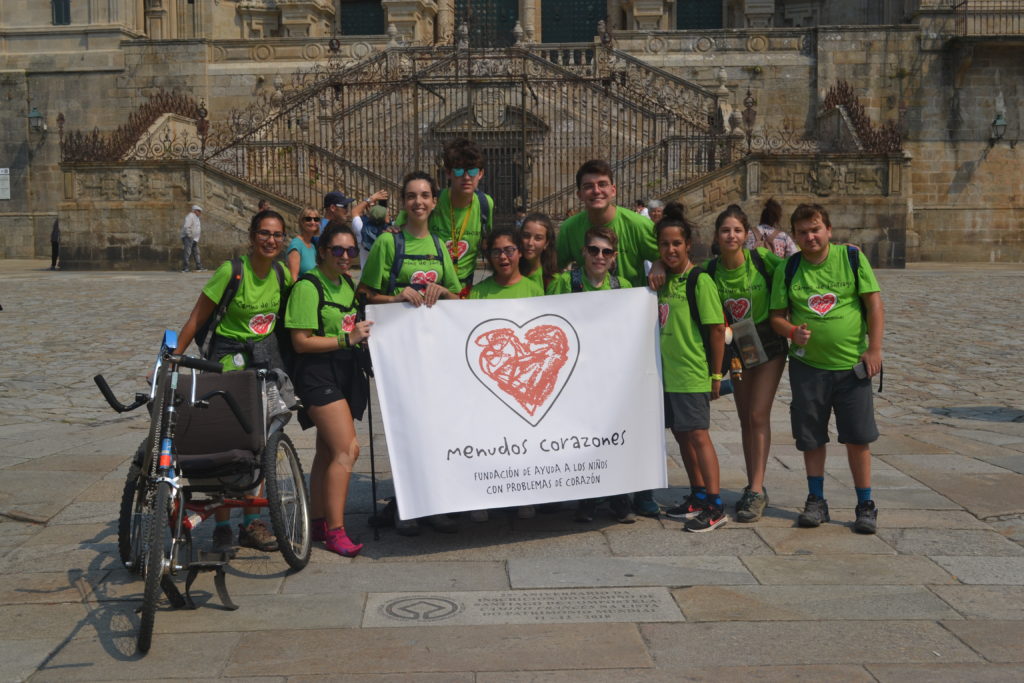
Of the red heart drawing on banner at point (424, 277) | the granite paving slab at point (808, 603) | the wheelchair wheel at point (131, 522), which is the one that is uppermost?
the red heart drawing on banner at point (424, 277)

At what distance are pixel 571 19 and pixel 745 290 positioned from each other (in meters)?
34.9

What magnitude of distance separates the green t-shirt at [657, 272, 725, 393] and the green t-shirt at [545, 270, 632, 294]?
0.90ft

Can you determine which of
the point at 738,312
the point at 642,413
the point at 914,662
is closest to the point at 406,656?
the point at 914,662

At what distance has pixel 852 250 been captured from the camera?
21.5ft

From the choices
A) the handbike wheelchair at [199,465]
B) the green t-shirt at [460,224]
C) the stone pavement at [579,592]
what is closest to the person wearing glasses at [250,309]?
the handbike wheelchair at [199,465]

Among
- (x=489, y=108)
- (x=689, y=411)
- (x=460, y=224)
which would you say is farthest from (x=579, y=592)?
(x=489, y=108)

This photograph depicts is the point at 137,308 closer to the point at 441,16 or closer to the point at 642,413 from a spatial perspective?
the point at 642,413

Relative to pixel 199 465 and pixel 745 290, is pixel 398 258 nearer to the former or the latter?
pixel 199 465

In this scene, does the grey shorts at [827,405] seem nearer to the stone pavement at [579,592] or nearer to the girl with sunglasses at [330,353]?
the stone pavement at [579,592]

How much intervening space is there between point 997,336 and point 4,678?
13.0 metres

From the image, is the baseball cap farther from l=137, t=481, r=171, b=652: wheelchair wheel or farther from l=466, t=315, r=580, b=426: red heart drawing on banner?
l=137, t=481, r=171, b=652: wheelchair wheel

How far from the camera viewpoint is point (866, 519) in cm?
647

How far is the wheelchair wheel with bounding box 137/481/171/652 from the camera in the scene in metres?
4.78

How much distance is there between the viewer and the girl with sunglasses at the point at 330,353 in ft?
20.2
